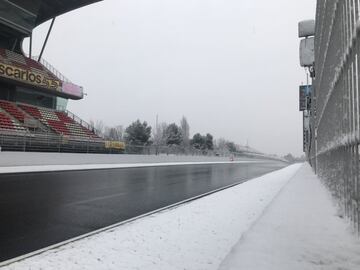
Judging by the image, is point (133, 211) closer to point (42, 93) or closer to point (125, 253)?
point (125, 253)

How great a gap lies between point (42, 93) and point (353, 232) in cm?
4129

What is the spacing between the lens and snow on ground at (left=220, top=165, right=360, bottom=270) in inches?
166

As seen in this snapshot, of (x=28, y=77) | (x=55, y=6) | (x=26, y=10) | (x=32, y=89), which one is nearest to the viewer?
(x=28, y=77)

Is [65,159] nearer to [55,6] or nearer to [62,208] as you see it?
[62,208]

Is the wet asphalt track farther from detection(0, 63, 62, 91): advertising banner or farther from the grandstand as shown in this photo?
detection(0, 63, 62, 91): advertising banner

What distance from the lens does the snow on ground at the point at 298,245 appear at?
421 centimetres

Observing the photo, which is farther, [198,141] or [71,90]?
[198,141]

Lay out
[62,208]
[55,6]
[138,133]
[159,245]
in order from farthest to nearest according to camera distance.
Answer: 1. [138,133]
2. [55,6]
3. [62,208]
4. [159,245]

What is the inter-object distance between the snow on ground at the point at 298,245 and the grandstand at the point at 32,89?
24.2 m

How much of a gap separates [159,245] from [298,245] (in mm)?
2006

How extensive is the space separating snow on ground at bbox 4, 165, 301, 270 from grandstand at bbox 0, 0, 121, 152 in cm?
2224

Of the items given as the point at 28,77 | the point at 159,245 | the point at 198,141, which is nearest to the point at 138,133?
the point at 198,141

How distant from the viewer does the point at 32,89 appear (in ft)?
133

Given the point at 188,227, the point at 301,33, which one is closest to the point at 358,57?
the point at 188,227
